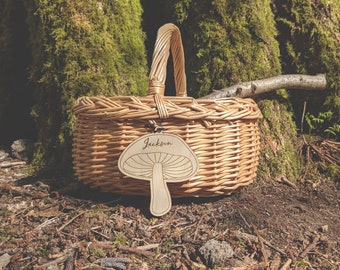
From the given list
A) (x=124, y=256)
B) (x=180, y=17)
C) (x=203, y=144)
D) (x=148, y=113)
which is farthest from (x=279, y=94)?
(x=124, y=256)

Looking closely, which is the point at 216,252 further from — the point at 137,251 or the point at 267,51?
the point at 267,51

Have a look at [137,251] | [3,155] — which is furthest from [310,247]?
[3,155]

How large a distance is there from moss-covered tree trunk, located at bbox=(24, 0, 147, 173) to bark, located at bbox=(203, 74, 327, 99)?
65 centimetres

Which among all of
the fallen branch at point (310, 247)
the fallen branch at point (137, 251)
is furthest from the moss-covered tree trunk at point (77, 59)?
the fallen branch at point (310, 247)

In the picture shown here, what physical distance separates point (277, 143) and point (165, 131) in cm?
102

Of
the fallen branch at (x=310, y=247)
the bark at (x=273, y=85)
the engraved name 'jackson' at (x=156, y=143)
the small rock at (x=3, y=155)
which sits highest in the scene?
the bark at (x=273, y=85)

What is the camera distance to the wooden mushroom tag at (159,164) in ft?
6.54

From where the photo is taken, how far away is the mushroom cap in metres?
2.00

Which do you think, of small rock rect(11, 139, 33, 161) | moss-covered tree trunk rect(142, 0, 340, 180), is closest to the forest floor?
moss-covered tree trunk rect(142, 0, 340, 180)

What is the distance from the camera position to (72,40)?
2.85 m

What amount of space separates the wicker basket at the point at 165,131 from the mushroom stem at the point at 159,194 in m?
0.08

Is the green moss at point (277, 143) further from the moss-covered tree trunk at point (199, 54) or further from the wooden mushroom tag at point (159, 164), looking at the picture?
the wooden mushroom tag at point (159, 164)

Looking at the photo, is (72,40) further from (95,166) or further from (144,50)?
(95,166)

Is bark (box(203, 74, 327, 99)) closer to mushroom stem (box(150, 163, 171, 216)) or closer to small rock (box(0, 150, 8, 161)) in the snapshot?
mushroom stem (box(150, 163, 171, 216))
